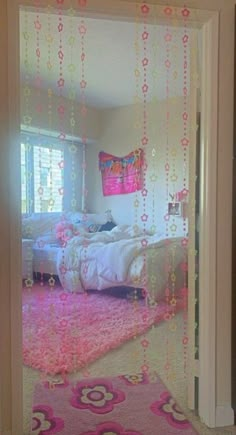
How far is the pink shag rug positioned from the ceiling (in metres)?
1.87

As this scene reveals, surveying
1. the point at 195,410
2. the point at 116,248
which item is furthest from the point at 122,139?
the point at 195,410

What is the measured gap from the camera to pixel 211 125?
1781mm

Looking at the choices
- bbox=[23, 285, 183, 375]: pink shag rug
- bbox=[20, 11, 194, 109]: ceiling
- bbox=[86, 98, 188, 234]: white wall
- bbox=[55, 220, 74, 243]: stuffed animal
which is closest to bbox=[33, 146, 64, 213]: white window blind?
bbox=[20, 11, 194, 109]: ceiling

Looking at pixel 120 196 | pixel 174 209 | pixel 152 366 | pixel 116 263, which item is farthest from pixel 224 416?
pixel 120 196

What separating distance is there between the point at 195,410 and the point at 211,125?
1.46m

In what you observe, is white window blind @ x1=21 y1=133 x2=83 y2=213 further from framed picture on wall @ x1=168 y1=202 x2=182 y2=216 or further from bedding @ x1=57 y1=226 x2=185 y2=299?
framed picture on wall @ x1=168 y1=202 x2=182 y2=216

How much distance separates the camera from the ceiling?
9.04 ft

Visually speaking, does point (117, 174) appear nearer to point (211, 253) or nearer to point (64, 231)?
point (64, 231)

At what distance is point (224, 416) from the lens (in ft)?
5.94

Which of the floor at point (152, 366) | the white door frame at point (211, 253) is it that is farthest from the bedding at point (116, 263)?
the white door frame at point (211, 253)

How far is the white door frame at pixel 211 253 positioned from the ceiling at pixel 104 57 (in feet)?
1.71

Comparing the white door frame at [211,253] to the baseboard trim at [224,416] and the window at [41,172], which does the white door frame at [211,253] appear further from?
the window at [41,172]

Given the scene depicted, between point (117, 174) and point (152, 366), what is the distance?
3.47m

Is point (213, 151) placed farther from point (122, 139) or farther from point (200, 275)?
point (122, 139)
